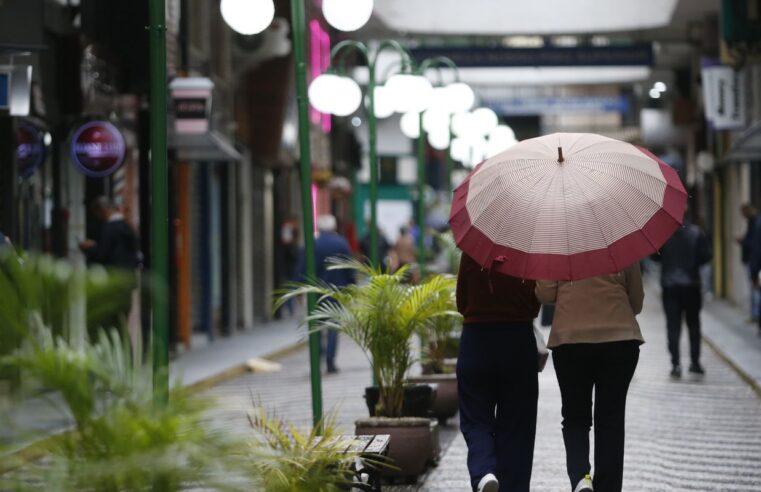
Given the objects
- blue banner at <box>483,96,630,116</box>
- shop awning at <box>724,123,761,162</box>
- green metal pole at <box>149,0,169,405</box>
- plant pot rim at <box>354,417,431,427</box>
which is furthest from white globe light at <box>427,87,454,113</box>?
blue banner at <box>483,96,630,116</box>

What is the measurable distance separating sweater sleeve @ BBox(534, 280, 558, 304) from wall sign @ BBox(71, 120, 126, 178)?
9785 millimetres

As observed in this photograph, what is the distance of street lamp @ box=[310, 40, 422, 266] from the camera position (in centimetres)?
1404

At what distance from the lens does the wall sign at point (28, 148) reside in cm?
1534

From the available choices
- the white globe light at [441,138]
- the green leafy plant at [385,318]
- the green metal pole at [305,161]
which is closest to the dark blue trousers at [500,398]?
the green leafy plant at [385,318]

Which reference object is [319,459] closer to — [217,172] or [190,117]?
[190,117]

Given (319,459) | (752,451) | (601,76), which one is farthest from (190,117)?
(601,76)

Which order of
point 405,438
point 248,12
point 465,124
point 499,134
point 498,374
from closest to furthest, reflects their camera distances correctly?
point 498,374, point 405,438, point 248,12, point 465,124, point 499,134

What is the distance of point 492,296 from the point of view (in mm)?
7555

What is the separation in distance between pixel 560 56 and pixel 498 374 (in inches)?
1154

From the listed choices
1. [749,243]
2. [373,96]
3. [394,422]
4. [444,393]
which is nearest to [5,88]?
[373,96]

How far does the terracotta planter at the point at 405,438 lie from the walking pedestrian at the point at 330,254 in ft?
28.2

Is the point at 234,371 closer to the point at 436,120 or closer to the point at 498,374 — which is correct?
the point at 436,120

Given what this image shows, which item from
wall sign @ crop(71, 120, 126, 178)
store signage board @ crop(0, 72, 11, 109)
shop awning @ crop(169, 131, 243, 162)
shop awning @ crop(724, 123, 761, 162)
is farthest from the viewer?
shop awning @ crop(169, 131, 243, 162)

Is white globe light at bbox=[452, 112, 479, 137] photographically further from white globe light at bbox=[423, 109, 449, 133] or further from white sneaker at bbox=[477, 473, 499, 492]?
white sneaker at bbox=[477, 473, 499, 492]
